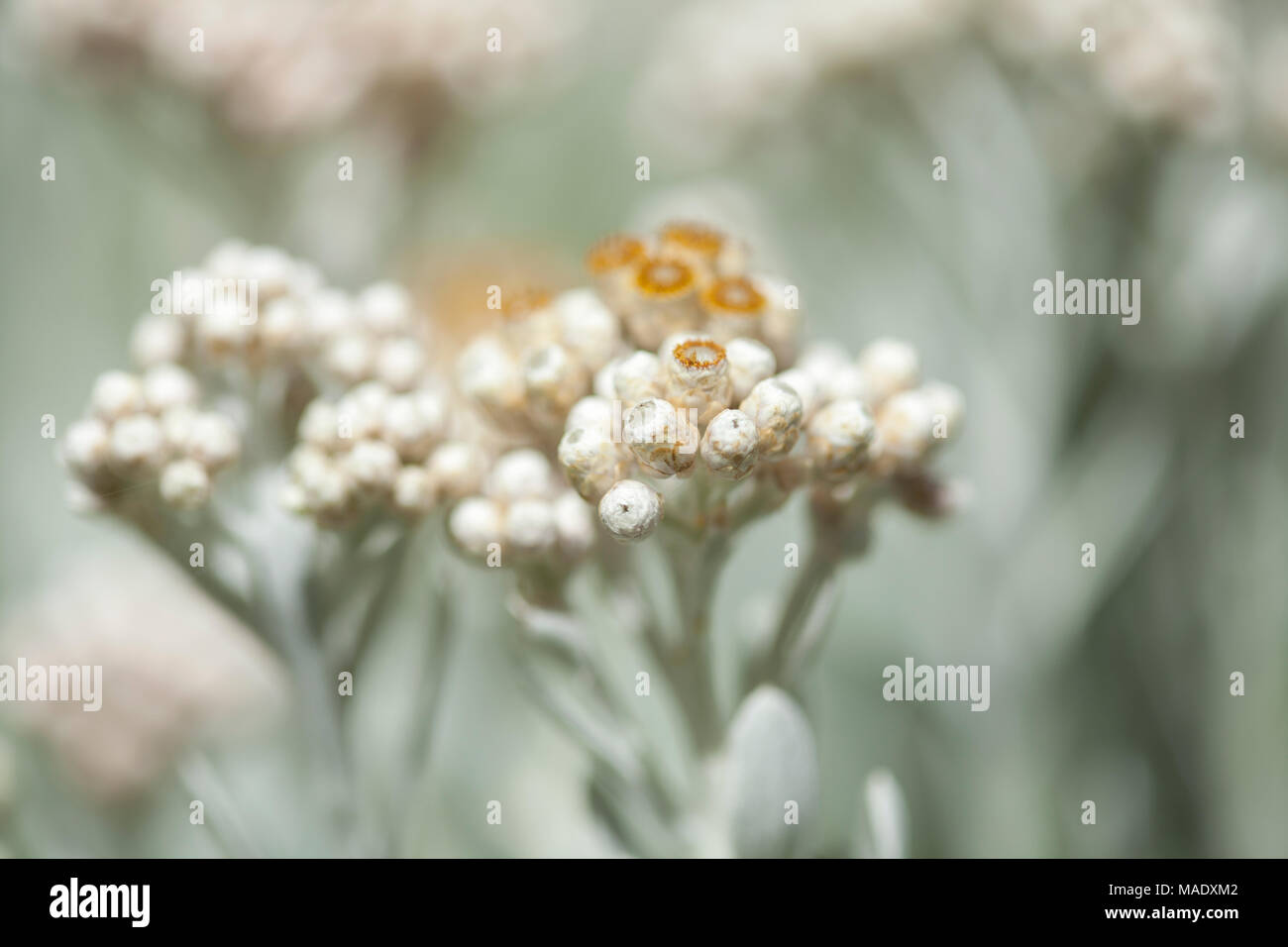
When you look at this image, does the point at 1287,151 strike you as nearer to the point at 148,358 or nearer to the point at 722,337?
the point at 722,337

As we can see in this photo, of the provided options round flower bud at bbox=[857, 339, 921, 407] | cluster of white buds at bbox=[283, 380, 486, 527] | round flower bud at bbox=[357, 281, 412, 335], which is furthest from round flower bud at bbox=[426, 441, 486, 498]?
round flower bud at bbox=[857, 339, 921, 407]

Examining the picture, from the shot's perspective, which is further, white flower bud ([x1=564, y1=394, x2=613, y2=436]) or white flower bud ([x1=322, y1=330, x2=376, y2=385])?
white flower bud ([x1=322, y1=330, x2=376, y2=385])

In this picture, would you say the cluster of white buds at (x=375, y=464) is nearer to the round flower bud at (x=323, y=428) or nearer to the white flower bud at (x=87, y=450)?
the round flower bud at (x=323, y=428)

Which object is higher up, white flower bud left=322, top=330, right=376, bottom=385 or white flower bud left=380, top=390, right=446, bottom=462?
white flower bud left=322, top=330, right=376, bottom=385

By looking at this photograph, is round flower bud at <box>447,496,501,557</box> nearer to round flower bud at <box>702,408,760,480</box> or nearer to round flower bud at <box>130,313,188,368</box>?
round flower bud at <box>702,408,760,480</box>

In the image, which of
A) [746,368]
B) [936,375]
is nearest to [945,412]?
[746,368]
